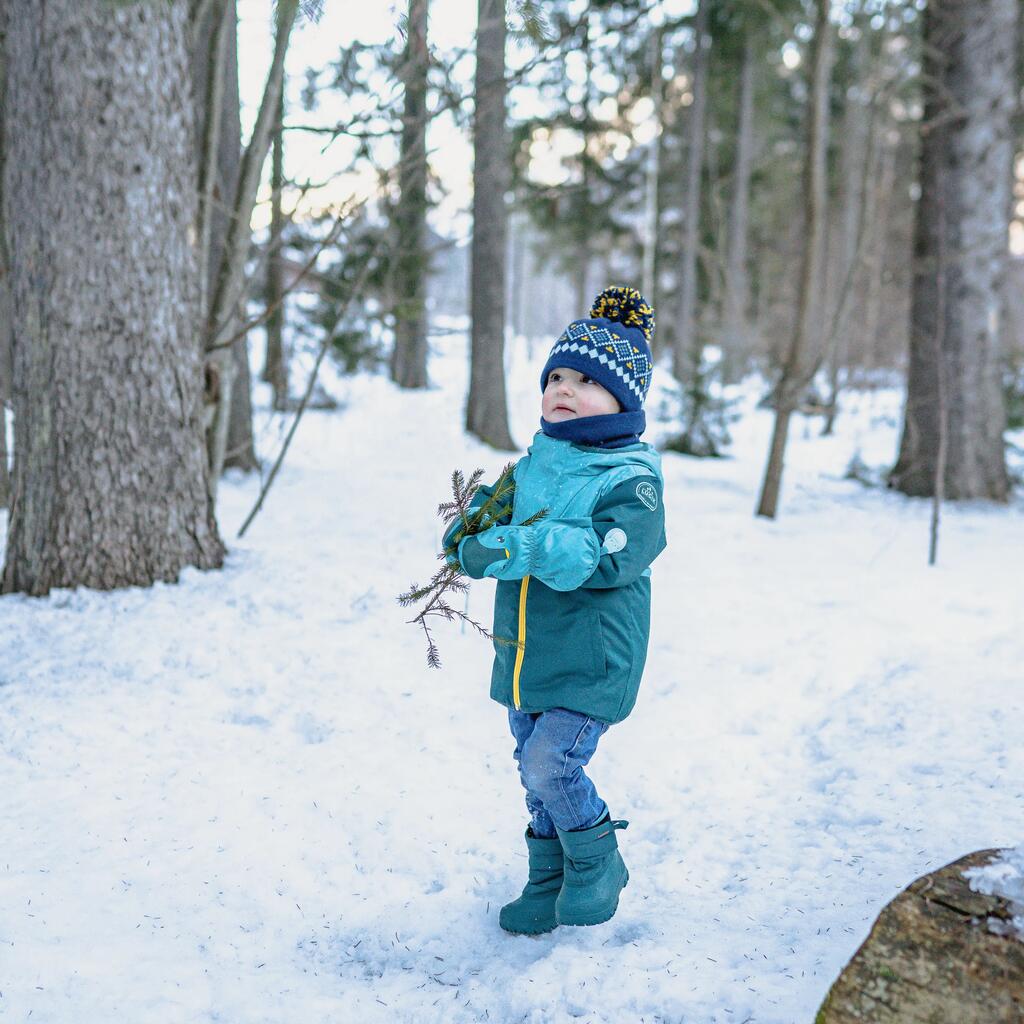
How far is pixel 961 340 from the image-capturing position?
851cm

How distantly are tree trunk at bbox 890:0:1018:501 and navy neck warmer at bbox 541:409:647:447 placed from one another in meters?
6.89

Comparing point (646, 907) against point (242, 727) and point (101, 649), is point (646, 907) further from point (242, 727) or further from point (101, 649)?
point (101, 649)

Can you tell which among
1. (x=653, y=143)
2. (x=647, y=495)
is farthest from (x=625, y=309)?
(x=653, y=143)

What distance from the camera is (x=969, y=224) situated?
27.7 feet

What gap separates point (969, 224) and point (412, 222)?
7.33 meters

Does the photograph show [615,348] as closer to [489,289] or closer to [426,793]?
[426,793]

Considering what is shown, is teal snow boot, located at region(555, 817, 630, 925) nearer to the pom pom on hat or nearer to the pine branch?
the pine branch

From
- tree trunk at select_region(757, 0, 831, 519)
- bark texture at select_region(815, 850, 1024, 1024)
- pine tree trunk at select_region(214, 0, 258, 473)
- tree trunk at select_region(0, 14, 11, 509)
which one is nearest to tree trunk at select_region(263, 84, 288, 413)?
pine tree trunk at select_region(214, 0, 258, 473)

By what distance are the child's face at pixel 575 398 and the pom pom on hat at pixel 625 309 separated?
209 mm

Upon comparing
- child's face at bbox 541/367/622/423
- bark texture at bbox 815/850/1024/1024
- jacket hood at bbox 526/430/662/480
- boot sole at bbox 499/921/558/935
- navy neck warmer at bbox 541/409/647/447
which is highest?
child's face at bbox 541/367/622/423

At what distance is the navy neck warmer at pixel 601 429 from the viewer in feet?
7.89

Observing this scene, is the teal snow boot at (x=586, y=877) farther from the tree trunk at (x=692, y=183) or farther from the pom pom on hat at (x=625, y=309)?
the tree trunk at (x=692, y=183)

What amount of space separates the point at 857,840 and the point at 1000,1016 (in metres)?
1.44

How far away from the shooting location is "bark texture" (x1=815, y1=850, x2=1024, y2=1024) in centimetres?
176
